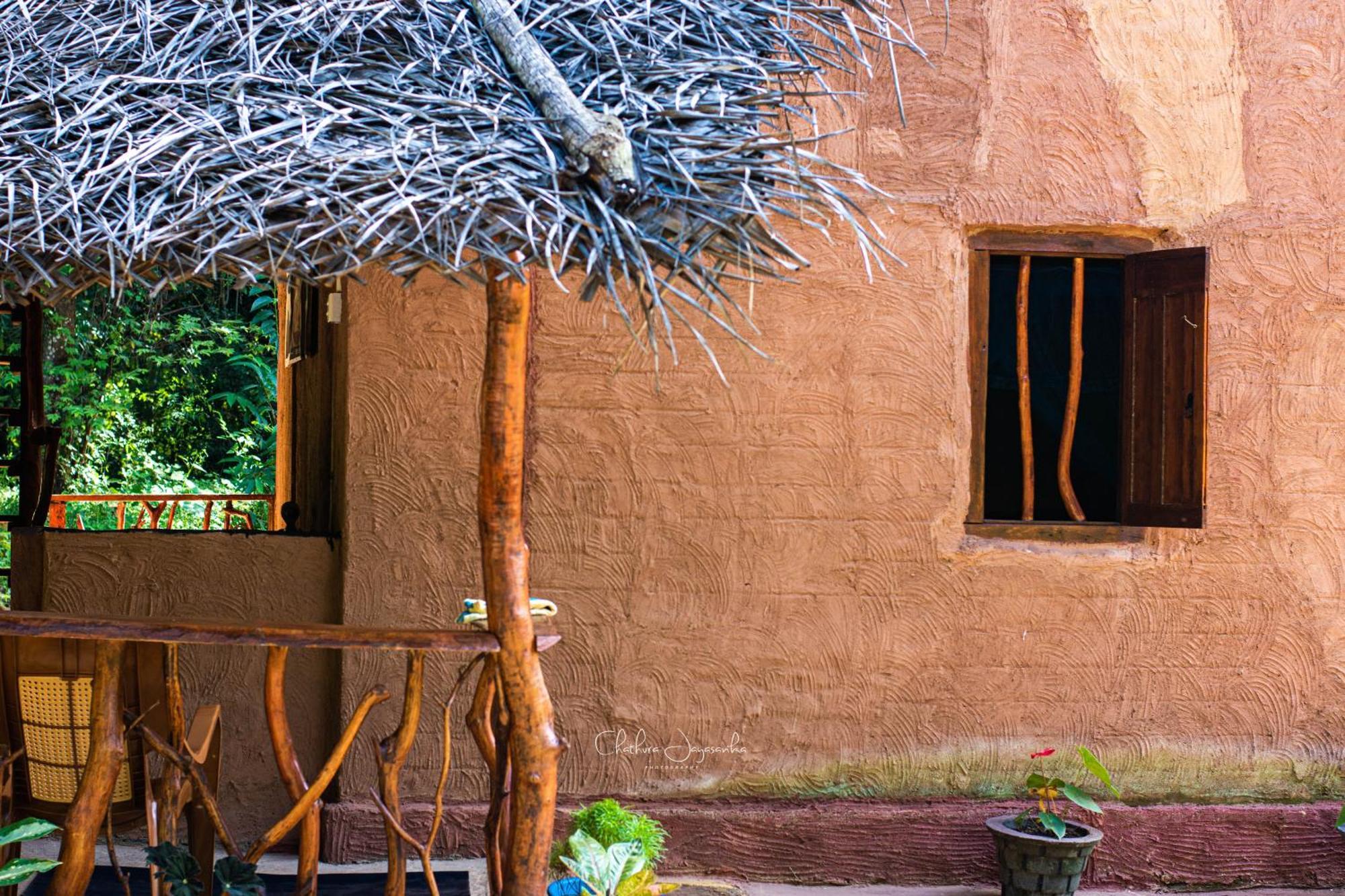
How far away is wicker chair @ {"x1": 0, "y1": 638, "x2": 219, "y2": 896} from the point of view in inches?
140

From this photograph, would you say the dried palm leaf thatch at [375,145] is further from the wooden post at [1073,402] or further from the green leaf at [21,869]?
the wooden post at [1073,402]

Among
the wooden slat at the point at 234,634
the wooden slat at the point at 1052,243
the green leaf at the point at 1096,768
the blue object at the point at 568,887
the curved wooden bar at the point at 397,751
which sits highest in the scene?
the wooden slat at the point at 1052,243

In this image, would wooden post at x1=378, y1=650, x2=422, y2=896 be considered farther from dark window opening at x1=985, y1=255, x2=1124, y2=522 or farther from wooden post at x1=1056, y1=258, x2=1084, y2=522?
dark window opening at x1=985, y1=255, x2=1124, y2=522

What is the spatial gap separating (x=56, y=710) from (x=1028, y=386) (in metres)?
3.65

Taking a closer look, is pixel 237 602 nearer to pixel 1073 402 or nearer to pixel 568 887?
pixel 568 887

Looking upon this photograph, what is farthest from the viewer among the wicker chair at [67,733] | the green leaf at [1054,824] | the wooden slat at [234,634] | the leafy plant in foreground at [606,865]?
the green leaf at [1054,824]

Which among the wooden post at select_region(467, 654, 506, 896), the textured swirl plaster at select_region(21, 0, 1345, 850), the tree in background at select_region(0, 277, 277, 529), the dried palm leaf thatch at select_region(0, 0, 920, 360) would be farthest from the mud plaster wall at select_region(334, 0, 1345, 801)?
the tree in background at select_region(0, 277, 277, 529)

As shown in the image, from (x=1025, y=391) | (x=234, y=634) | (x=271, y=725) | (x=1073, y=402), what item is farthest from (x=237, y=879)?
(x=1073, y=402)

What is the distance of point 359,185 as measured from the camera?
304 centimetres

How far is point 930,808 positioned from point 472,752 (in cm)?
177

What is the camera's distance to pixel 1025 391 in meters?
5.25

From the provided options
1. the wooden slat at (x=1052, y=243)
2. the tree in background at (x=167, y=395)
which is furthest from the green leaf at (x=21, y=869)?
the tree in background at (x=167, y=395)

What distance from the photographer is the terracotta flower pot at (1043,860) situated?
185 inches

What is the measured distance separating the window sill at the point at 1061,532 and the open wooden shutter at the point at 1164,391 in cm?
7
